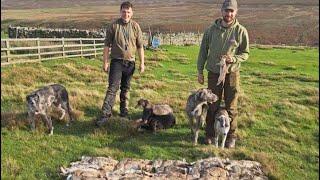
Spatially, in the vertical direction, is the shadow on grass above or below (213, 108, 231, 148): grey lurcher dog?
below

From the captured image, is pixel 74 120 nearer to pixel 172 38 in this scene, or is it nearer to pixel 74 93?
pixel 74 93

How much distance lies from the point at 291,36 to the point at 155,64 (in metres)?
36.6

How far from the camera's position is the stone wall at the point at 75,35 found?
1533 inches

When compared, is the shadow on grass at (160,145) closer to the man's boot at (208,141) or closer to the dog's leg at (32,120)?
the man's boot at (208,141)

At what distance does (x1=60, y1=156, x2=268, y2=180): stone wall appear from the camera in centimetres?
803

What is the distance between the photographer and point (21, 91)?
14.0 metres

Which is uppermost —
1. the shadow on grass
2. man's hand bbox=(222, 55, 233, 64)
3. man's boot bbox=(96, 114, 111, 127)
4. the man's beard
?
the man's beard

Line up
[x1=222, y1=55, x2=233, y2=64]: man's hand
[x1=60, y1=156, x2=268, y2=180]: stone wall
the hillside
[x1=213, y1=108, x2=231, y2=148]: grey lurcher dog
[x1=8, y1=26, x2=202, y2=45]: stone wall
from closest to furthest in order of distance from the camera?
1. [x1=60, y1=156, x2=268, y2=180]: stone wall
2. [x1=222, y1=55, x2=233, y2=64]: man's hand
3. [x1=213, y1=108, x2=231, y2=148]: grey lurcher dog
4. [x1=8, y1=26, x2=202, y2=45]: stone wall
5. the hillside

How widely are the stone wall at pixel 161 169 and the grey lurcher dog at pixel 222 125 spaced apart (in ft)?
3.09

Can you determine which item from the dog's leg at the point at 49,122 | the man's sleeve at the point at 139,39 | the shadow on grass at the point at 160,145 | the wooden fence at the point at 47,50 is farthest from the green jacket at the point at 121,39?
the wooden fence at the point at 47,50

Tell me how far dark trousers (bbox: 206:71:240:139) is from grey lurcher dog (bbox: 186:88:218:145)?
166 mm

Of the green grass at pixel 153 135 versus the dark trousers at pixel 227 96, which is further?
the dark trousers at pixel 227 96

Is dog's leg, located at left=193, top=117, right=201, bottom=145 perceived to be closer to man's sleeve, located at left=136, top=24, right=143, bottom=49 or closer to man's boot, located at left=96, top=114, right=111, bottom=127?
man's boot, located at left=96, top=114, right=111, bottom=127

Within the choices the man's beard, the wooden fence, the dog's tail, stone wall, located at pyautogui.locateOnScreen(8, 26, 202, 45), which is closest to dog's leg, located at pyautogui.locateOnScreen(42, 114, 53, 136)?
the dog's tail
